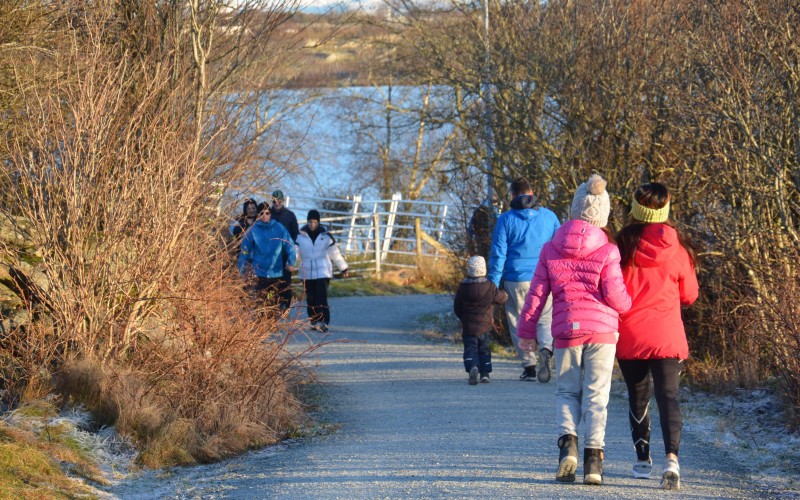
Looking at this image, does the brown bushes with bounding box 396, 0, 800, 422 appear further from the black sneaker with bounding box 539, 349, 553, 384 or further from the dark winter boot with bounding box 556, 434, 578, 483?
the dark winter boot with bounding box 556, 434, 578, 483

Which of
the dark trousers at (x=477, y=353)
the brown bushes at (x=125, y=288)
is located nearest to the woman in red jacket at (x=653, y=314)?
the brown bushes at (x=125, y=288)

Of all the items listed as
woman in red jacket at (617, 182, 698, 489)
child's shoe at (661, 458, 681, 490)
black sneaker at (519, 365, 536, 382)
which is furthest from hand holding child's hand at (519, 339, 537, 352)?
black sneaker at (519, 365, 536, 382)

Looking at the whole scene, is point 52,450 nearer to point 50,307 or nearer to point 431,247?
point 50,307

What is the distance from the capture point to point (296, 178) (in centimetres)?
4556

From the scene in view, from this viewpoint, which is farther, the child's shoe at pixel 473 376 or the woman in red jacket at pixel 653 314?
the child's shoe at pixel 473 376

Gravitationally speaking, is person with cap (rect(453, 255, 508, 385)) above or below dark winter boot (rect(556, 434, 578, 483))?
above

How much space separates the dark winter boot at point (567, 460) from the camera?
21.0 ft

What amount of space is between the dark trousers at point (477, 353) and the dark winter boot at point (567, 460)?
13.6ft

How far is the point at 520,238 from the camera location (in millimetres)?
10812

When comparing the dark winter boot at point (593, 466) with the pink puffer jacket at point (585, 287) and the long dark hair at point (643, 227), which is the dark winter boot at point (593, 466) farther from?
the long dark hair at point (643, 227)

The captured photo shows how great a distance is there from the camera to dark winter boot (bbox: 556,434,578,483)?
251 inches

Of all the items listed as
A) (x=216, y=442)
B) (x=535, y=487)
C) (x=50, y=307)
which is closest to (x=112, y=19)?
(x=50, y=307)

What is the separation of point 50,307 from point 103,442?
1.40m

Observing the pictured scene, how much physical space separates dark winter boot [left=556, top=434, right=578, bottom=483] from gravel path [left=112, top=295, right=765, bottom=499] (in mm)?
60
